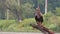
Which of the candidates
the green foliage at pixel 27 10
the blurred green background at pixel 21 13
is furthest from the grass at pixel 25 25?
the green foliage at pixel 27 10

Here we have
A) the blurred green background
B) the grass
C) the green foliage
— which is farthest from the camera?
the green foliage

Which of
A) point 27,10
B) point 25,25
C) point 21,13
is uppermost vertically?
point 27,10

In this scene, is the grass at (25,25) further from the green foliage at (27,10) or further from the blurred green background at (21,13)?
the green foliage at (27,10)

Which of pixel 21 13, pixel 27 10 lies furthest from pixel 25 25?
pixel 27 10

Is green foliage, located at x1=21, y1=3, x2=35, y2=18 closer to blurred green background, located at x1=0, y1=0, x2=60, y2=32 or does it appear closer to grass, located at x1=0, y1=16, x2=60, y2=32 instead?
blurred green background, located at x1=0, y1=0, x2=60, y2=32

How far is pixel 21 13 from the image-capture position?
13.0m

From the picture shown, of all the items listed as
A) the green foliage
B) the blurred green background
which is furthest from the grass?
the green foliage

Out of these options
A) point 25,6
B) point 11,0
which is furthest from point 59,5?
point 11,0

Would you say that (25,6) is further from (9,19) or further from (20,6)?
(9,19)

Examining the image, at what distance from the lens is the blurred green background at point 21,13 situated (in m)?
11.3

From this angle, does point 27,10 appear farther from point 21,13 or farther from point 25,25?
point 25,25

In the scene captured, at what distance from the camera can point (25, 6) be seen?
43.8 feet

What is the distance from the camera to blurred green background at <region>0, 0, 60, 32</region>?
11.3 metres

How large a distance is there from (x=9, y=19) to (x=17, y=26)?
1335 millimetres
